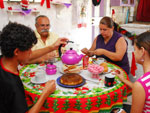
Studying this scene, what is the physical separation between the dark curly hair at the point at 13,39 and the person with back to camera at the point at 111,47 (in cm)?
121

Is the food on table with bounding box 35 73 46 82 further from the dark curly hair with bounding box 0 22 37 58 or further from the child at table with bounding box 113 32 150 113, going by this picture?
the child at table with bounding box 113 32 150 113

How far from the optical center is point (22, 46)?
101 centimetres

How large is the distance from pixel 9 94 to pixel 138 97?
0.89m

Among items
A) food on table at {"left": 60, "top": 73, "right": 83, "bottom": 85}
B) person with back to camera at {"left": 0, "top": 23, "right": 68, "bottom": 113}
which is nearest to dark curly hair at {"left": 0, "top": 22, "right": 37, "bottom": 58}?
person with back to camera at {"left": 0, "top": 23, "right": 68, "bottom": 113}

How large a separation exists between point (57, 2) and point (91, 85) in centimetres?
226

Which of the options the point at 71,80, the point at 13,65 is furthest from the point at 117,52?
the point at 13,65

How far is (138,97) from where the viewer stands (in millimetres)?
1046

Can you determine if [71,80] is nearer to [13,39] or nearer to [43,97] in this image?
[43,97]

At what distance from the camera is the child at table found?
1032 mm

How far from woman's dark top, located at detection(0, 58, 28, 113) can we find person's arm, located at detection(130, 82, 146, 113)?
0.80 m

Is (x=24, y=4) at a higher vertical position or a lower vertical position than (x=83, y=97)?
higher

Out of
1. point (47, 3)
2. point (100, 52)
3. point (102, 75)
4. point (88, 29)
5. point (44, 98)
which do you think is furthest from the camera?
point (88, 29)

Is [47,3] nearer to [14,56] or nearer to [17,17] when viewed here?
[17,17]

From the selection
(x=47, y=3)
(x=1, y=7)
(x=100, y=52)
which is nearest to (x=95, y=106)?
(x=100, y=52)
